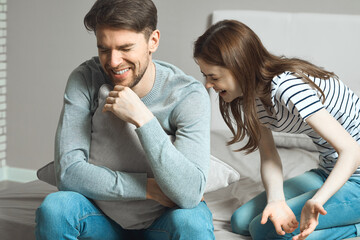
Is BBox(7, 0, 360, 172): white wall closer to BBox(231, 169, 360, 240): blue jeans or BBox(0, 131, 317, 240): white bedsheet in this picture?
BBox(0, 131, 317, 240): white bedsheet

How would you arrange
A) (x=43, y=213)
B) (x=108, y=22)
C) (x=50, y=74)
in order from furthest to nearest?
(x=50, y=74)
(x=108, y=22)
(x=43, y=213)

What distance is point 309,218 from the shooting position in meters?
1.47

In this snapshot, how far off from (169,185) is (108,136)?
0.96 ft

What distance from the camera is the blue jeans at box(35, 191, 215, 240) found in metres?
1.42

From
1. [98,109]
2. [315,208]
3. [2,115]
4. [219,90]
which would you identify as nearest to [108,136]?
[98,109]

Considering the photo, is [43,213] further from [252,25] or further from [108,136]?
[252,25]

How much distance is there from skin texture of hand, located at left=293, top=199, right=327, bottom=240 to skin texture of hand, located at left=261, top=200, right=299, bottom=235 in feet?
0.33

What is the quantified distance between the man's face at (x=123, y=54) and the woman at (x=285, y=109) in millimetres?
220

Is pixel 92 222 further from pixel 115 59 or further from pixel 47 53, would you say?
pixel 47 53

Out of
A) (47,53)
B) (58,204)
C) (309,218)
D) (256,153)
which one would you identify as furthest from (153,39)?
(47,53)

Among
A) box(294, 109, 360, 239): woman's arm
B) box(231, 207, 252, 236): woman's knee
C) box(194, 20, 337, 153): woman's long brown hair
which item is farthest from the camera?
box(231, 207, 252, 236): woman's knee

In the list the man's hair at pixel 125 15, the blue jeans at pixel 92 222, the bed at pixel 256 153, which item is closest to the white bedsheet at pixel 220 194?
the bed at pixel 256 153

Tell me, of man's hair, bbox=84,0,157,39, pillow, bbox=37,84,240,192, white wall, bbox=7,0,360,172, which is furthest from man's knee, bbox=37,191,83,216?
white wall, bbox=7,0,360,172

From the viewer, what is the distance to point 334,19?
9.18 ft
